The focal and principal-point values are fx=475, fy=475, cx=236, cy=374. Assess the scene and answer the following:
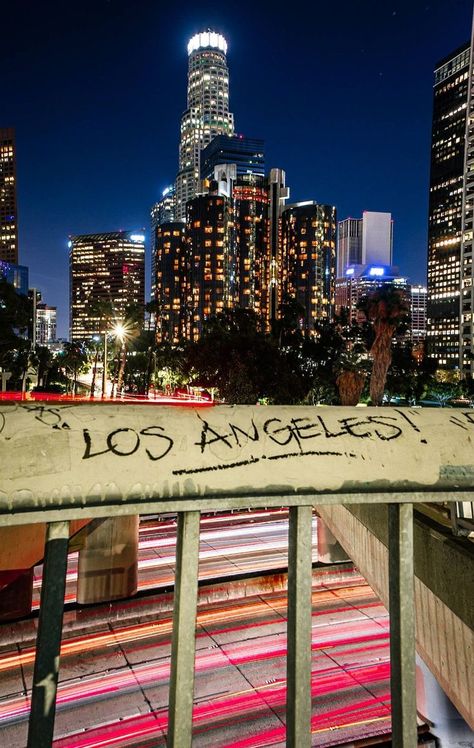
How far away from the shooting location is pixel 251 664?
57.1 feet

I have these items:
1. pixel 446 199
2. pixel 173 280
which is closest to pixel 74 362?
pixel 173 280

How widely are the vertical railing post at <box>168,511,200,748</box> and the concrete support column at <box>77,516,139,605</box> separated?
19.5 metres

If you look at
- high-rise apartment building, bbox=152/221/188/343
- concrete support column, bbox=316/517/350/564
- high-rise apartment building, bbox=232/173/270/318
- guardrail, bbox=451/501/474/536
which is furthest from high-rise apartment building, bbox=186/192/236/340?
guardrail, bbox=451/501/474/536

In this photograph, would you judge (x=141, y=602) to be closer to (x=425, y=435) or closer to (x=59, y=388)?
(x=425, y=435)

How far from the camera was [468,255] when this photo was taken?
120000 millimetres

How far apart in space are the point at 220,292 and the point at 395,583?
17670cm

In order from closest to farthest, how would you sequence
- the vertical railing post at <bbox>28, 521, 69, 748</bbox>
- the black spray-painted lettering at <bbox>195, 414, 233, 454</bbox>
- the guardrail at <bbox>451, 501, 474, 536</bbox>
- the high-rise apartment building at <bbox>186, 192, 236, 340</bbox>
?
the vertical railing post at <bbox>28, 521, 69, 748</bbox>
the black spray-painted lettering at <bbox>195, 414, 233, 454</bbox>
the guardrail at <bbox>451, 501, 474, 536</bbox>
the high-rise apartment building at <bbox>186, 192, 236, 340</bbox>

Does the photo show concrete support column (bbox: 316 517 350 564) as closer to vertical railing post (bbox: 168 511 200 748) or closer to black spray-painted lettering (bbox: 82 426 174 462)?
vertical railing post (bbox: 168 511 200 748)

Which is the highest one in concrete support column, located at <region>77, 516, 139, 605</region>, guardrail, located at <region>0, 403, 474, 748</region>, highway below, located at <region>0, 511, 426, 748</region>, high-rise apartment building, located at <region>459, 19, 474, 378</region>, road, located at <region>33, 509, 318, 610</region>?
high-rise apartment building, located at <region>459, 19, 474, 378</region>

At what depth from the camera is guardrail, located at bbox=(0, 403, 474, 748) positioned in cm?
167

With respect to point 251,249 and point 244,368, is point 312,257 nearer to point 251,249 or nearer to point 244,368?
point 251,249

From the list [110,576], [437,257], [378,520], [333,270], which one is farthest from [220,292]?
[378,520]

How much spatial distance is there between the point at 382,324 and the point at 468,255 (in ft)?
324

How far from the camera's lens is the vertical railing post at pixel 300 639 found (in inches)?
71.2
